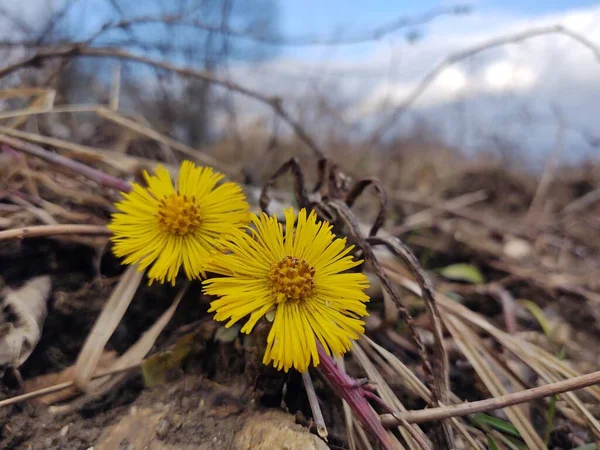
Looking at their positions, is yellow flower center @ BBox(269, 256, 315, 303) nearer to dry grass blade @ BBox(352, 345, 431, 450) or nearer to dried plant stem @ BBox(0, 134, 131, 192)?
dry grass blade @ BBox(352, 345, 431, 450)

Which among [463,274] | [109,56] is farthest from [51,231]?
[463,274]

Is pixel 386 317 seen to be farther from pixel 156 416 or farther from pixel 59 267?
pixel 59 267

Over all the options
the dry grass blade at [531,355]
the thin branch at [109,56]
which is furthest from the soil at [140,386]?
the thin branch at [109,56]

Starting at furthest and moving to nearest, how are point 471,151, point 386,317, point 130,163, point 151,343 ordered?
point 471,151 < point 130,163 < point 386,317 < point 151,343

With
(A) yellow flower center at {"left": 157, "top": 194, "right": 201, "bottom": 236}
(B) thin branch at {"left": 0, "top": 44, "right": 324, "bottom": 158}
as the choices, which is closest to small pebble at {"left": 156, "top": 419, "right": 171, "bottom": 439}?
(A) yellow flower center at {"left": 157, "top": 194, "right": 201, "bottom": 236}

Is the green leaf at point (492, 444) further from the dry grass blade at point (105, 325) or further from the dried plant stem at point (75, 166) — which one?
the dried plant stem at point (75, 166)

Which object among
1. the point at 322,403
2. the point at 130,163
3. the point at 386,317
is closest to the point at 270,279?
the point at 322,403
